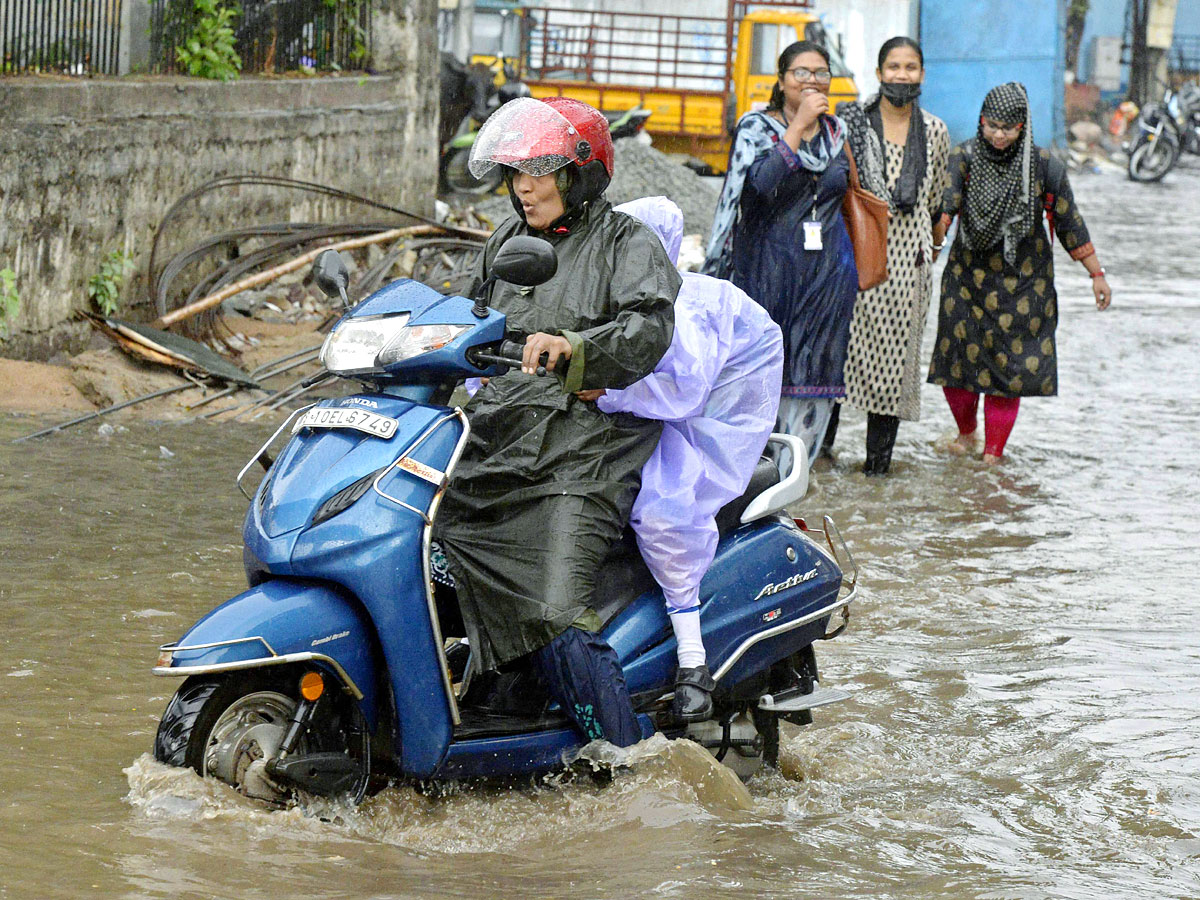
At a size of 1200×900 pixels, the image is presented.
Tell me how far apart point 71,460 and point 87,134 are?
2.35m

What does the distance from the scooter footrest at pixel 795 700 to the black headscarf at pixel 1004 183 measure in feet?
13.7

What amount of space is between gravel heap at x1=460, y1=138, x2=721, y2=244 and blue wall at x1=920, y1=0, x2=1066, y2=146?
3.78 metres

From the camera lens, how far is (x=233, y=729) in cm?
315

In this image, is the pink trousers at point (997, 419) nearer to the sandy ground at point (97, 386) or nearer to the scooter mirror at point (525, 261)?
the sandy ground at point (97, 386)

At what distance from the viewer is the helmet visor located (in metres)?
3.46

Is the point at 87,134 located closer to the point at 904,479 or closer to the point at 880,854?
the point at 904,479

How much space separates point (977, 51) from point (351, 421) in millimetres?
17422

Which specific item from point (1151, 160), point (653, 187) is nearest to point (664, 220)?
point (653, 187)

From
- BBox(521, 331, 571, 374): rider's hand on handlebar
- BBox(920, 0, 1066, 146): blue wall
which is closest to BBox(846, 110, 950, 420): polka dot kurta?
BBox(521, 331, 571, 374): rider's hand on handlebar

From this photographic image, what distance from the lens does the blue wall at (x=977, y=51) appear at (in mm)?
18906

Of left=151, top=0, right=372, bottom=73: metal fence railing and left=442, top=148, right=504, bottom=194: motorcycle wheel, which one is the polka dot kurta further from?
left=442, top=148, right=504, bottom=194: motorcycle wheel

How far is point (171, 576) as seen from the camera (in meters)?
5.24

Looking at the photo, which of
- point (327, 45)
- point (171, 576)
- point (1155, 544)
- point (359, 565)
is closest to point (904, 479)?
point (1155, 544)

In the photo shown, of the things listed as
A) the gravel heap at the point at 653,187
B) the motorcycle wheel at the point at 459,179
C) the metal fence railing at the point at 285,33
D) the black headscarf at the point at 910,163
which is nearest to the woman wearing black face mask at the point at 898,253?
the black headscarf at the point at 910,163
